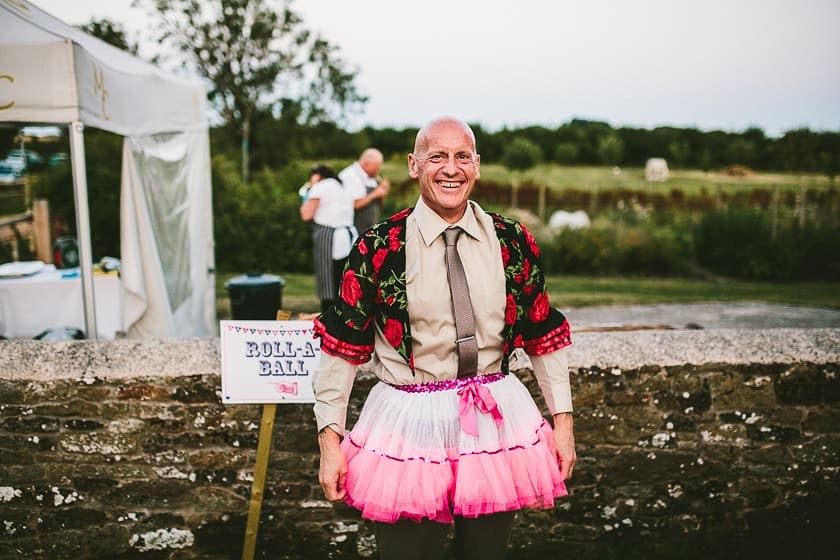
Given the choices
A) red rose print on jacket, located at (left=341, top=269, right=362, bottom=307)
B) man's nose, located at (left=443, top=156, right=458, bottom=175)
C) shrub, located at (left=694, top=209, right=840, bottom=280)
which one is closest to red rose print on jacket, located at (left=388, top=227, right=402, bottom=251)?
red rose print on jacket, located at (left=341, top=269, right=362, bottom=307)

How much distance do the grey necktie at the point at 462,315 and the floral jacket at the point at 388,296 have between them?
0.15m

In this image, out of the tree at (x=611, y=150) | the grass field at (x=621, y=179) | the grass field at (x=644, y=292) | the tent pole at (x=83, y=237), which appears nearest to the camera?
the tent pole at (x=83, y=237)

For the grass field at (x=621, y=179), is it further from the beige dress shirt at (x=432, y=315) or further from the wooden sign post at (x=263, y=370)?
the beige dress shirt at (x=432, y=315)

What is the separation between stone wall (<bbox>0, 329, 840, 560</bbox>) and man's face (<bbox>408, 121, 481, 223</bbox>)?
4.28ft

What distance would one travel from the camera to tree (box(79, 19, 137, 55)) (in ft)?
63.7

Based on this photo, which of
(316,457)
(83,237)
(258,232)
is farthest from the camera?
(258,232)

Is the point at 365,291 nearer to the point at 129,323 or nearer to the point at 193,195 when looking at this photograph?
the point at 129,323

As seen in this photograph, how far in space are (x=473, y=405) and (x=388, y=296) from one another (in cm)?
43

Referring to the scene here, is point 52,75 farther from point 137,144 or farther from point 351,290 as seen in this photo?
point 351,290

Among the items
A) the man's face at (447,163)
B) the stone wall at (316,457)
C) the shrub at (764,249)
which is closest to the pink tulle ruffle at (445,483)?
the man's face at (447,163)

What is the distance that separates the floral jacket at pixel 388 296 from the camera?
199 centimetres

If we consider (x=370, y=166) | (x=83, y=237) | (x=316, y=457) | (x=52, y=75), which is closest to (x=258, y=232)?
(x=370, y=166)

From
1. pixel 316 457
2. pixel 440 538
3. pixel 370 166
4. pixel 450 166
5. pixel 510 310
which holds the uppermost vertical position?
pixel 370 166

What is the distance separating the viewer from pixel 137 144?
5355 mm
